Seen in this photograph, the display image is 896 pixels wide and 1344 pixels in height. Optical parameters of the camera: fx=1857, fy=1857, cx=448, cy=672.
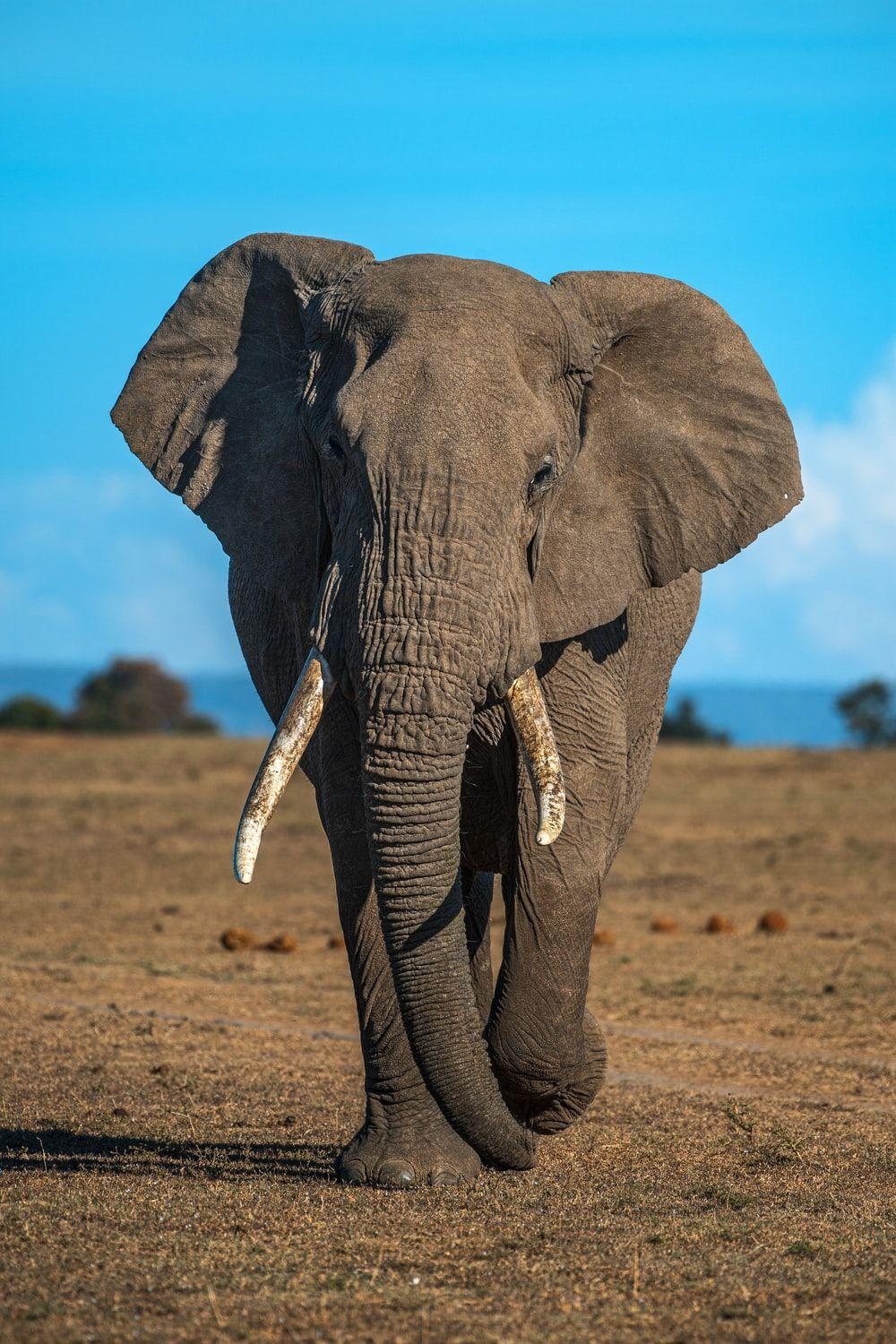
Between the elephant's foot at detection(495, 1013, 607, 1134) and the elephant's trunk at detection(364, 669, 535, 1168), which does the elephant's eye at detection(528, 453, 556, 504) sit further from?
the elephant's foot at detection(495, 1013, 607, 1134)

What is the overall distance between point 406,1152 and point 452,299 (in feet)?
9.77

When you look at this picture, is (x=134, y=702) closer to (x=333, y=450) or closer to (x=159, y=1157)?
(x=159, y=1157)

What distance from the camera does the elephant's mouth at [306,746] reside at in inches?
227

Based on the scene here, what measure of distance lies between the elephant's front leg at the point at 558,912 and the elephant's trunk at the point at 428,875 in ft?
1.97

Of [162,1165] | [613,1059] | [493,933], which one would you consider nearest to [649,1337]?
[162,1165]

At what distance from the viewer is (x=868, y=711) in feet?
173

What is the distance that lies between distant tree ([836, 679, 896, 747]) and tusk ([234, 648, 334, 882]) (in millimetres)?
47415

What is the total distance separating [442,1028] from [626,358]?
2.65m

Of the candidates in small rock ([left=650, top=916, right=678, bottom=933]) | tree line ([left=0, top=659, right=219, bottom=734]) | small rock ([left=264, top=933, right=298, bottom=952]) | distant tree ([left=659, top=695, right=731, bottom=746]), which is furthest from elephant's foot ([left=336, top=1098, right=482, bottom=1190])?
distant tree ([left=659, top=695, right=731, bottom=746])

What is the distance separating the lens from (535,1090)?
271 inches

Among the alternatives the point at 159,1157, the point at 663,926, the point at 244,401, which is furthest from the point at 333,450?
the point at 663,926

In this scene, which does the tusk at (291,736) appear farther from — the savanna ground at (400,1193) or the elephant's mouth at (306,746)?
the savanna ground at (400,1193)

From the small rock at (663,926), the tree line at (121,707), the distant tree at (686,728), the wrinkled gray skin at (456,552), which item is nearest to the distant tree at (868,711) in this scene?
the distant tree at (686,728)

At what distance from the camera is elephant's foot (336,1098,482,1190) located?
653 centimetres
